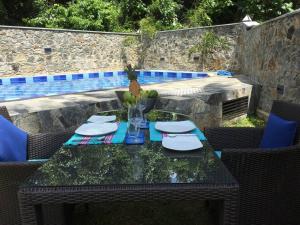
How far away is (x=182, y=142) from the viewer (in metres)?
1.60

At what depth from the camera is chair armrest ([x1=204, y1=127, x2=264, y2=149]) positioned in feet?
6.95

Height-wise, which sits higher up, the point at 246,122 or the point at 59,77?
the point at 59,77

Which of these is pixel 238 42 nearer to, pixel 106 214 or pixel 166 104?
pixel 166 104

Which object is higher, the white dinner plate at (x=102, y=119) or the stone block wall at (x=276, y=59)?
the stone block wall at (x=276, y=59)

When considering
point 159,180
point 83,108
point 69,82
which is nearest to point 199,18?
point 69,82

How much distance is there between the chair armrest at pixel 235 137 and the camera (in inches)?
83.4

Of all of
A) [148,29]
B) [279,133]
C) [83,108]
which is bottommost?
[83,108]

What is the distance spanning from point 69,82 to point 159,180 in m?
8.07

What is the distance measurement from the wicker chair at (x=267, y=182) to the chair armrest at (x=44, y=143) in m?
1.20

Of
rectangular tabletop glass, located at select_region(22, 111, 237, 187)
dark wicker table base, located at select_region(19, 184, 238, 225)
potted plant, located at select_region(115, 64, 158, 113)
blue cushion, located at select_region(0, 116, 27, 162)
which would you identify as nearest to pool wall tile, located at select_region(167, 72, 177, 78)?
potted plant, located at select_region(115, 64, 158, 113)

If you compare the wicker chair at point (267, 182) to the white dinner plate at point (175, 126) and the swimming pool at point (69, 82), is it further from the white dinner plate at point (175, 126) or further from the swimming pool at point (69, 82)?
the swimming pool at point (69, 82)

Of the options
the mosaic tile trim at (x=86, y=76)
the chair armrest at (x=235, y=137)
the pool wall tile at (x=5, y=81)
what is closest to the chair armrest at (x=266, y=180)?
the chair armrest at (x=235, y=137)

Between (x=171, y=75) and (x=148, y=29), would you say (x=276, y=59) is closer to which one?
(x=171, y=75)

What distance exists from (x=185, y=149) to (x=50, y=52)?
27.9 feet
